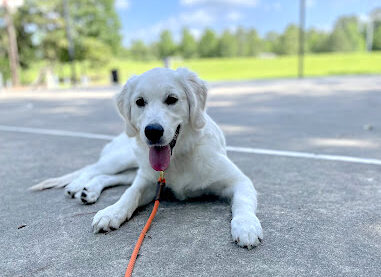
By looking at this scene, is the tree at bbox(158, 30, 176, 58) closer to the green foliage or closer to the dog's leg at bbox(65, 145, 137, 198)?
the green foliage

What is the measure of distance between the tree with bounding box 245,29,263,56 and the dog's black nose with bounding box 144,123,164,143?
107 meters

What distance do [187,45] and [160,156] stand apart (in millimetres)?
100846

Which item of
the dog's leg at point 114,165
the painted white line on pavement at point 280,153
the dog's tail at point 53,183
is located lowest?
the painted white line on pavement at point 280,153

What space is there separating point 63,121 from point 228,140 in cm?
520

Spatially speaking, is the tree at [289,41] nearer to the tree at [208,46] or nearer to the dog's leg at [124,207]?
the tree at [208,46]

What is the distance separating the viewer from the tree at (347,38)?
3720 inches

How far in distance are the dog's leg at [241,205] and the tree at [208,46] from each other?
10083 centimetres

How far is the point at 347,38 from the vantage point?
3947 inches

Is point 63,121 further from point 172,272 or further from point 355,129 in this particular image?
point 172,272

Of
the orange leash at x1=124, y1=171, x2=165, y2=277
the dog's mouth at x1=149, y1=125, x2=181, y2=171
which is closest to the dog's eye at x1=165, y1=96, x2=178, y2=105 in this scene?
the dog's mouth at x1=149, y1=125, x2=181, y2=171

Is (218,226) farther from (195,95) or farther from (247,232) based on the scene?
(195,95)

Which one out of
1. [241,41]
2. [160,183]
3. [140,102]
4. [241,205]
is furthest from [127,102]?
[241,41]

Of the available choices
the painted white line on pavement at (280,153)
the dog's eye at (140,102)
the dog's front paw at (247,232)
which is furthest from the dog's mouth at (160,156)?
the painted white line on pavement at (280,153)

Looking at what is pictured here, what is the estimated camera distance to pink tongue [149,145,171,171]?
9.09 ft
